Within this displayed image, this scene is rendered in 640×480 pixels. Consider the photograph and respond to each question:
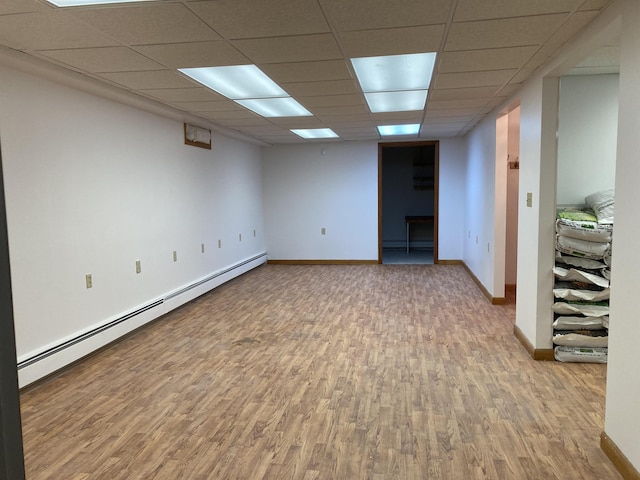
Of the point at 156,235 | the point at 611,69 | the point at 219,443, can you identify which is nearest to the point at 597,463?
the point at 219,443

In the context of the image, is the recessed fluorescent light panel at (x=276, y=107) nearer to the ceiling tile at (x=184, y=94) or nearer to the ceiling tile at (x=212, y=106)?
the ceiling tile at (x=212, y=106)

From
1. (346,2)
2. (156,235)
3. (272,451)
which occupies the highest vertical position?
(346,2)

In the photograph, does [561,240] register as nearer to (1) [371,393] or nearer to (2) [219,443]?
(1) [371,393]

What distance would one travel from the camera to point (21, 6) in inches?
90.3

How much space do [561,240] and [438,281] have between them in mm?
3537

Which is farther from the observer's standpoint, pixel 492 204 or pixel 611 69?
pixel 492 204

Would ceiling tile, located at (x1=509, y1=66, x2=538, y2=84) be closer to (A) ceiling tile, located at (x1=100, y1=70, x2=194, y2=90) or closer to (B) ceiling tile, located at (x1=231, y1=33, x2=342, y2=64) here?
(B) ceiling tile, located at (x1=231, y1=33, x2=342, y2=64)

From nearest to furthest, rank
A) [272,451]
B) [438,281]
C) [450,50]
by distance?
[272,451] → [450,50] → [438,281]

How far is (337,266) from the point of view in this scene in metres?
8.84

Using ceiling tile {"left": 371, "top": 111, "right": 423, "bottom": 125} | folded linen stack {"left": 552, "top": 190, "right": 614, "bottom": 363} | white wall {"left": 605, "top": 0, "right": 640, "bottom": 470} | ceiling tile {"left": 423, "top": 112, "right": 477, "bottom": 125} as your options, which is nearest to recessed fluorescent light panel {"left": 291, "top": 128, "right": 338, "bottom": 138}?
ceiling tile {"left": 371, "top": 111, "right": 423, "bottom": 125}

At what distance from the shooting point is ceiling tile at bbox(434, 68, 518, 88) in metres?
3.69

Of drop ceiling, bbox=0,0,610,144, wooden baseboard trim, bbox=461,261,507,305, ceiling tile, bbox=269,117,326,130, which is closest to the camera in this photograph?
drop ceiling, bbox=0,0,610,144

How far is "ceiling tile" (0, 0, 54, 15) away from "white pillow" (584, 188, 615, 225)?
394 centimetres

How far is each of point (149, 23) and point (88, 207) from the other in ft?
6.63
